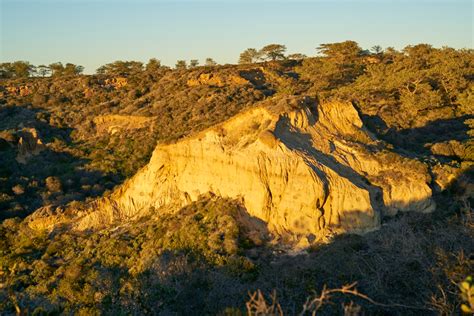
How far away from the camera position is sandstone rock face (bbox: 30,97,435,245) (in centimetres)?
1888

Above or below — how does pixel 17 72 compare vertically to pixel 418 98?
above

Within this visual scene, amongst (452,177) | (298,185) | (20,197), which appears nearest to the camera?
(298,185)

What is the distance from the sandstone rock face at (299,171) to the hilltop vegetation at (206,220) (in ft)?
3.18

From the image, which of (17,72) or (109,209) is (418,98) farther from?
(17,72)

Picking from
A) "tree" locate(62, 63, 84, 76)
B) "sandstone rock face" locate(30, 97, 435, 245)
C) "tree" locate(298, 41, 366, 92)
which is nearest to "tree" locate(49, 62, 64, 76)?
"tree" locate(62, 63, 84, 76)

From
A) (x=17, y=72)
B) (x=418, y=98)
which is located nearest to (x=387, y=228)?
(x=418, y=98)

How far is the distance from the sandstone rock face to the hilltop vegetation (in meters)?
0.97

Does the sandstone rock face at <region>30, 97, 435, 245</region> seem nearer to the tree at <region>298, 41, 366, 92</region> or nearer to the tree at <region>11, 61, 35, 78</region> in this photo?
the tree at <region>298, 41, 366, 92</region>

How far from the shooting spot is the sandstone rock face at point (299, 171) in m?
18.9

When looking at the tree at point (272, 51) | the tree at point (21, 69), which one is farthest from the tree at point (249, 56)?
the tree at point (21, 69)

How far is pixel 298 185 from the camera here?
19188mm

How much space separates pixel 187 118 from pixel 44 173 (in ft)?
46.6

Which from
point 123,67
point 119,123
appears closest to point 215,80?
point 119,123

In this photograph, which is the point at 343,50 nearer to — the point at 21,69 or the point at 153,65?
the point at 153,65
